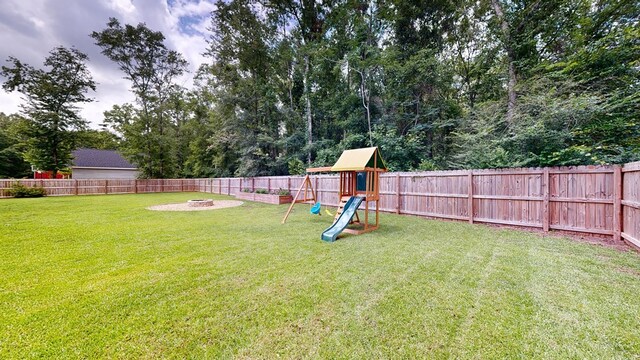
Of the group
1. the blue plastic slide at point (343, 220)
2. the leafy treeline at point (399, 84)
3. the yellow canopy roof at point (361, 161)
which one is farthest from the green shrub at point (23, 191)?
the blue plastic slide at point (343, 220)

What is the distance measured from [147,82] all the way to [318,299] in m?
25.7

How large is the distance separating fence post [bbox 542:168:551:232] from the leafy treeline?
0.95 m

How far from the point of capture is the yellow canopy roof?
589cm

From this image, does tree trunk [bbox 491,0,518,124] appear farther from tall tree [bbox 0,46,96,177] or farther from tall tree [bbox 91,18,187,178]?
tall tree [bbox 0,46,96,177]

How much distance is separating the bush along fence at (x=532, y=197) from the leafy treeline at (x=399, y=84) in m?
0.95

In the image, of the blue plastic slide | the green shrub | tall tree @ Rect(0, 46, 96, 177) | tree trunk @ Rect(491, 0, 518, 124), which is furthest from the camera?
tall tree @ Rect(0, 46, 96, 177)

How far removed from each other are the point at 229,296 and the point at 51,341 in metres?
1.37

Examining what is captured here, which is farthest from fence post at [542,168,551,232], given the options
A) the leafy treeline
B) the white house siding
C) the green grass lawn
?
the white house siding

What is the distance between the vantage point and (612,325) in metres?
2.06

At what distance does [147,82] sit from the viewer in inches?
806

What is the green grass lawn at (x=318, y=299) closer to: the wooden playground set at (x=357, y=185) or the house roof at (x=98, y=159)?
the wooden playground set at (x=357, y=185)

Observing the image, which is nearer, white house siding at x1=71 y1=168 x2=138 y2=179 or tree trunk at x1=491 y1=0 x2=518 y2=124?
tree trunk at x1=491 y1=0 x2=518 y2=124

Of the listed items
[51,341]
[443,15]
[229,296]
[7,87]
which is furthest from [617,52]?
[7,87]

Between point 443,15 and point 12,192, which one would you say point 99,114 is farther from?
point 443,15
